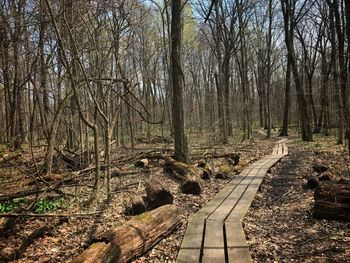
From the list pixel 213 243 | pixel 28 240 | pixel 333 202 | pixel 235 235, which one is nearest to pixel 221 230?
pixel 235 235

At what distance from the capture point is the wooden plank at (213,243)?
425 centimetres

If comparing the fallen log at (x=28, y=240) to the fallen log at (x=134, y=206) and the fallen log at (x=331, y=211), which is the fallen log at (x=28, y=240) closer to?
the fallen log at (x=134, y=206)

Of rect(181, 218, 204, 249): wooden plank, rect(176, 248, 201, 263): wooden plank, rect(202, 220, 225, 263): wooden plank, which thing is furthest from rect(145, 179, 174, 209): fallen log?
rect(176, 248, 201, 263): wooden plank

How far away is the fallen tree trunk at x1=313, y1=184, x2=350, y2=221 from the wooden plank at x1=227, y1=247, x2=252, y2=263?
194 centimetres

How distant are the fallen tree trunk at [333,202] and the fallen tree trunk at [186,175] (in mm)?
2832

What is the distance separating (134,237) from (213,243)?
3.52ft

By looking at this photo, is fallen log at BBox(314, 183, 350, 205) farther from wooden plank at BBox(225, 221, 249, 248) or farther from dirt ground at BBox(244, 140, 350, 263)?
wooden plank at BBox(225, 221, 249, 248)

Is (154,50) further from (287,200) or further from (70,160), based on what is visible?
(287,200)

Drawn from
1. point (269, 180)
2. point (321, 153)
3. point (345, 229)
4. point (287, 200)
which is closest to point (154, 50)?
point (321, 153)

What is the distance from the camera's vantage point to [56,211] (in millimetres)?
6566

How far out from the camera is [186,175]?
8.68 m

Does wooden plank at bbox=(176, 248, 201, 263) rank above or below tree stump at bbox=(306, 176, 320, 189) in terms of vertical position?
below

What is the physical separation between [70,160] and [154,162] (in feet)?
8.94

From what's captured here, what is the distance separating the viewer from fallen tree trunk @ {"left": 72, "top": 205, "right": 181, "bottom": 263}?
399 cm
